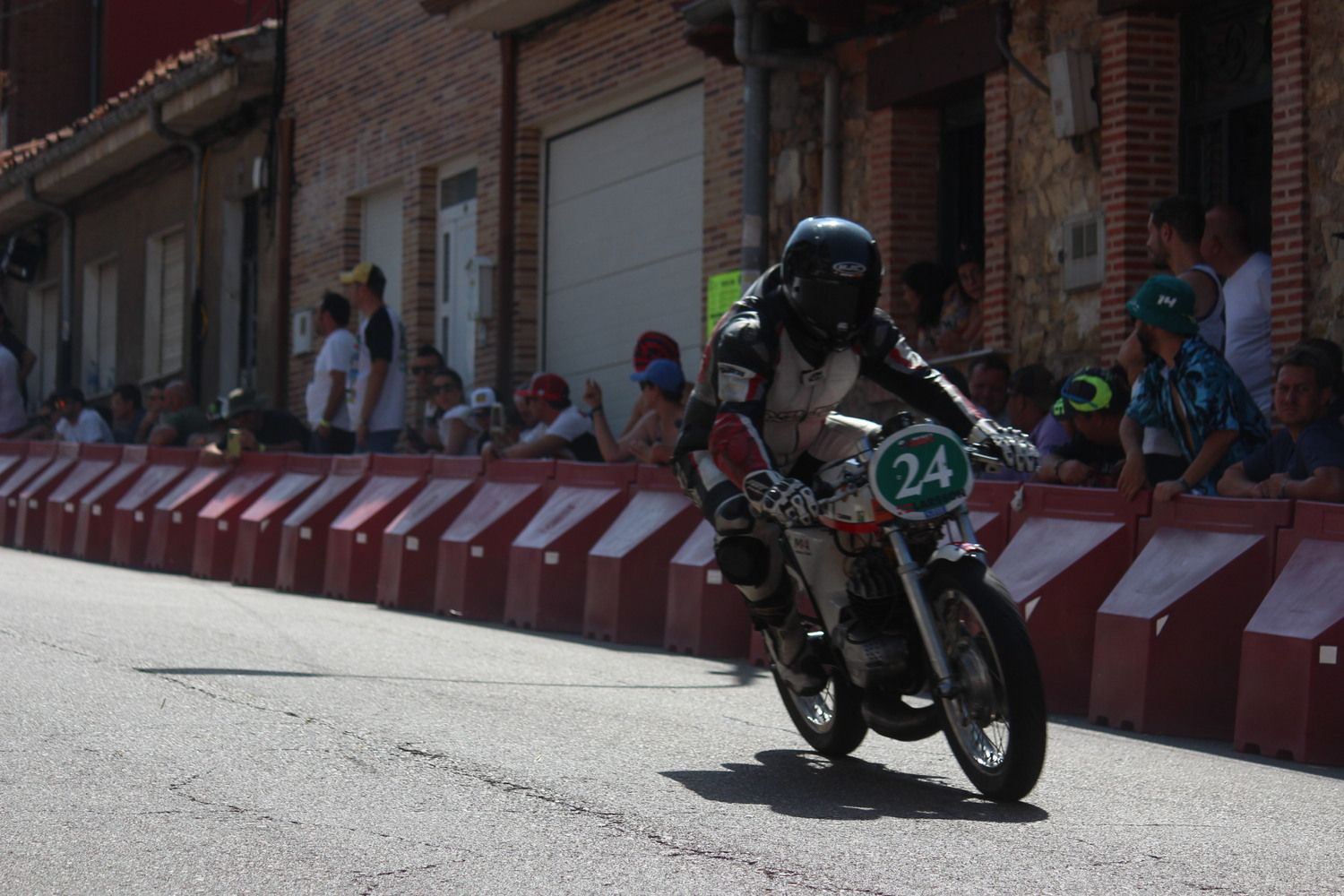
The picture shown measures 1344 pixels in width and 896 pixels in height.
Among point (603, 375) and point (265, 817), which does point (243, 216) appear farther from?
point (265, 817)

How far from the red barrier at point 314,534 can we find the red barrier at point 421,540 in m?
1.20

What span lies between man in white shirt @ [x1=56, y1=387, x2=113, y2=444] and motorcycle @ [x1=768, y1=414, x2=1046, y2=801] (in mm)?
18283

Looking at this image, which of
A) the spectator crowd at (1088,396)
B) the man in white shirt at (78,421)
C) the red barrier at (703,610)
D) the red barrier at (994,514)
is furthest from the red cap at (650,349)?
the man in white shirt at (78,421)

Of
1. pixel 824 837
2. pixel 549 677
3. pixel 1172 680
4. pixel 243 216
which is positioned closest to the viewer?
pixel 824 837

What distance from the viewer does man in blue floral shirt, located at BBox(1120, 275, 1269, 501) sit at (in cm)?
916

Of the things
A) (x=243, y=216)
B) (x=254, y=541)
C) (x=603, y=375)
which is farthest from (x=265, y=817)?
(x=243, y=216)

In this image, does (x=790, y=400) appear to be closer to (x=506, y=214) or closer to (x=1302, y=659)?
(x=1302, y=659)

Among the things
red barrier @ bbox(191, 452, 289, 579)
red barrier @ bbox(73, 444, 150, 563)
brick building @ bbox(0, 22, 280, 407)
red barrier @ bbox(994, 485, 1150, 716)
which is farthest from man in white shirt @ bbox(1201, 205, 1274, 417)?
brick building @ bbox(0, 22, 280, 407)

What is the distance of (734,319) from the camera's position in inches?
269

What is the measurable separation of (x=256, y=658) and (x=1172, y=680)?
3927 millimetres

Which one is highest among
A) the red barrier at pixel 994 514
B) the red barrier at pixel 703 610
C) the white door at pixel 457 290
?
the white door at pixel 457 290

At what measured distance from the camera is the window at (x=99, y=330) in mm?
33438

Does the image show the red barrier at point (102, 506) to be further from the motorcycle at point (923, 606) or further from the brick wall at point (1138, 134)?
the motorcycle at point (923, 606)

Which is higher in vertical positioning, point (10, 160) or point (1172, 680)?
point (10, 160)
